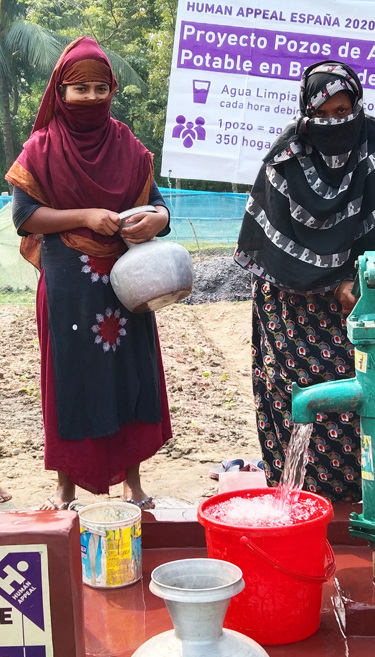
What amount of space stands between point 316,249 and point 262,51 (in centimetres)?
218

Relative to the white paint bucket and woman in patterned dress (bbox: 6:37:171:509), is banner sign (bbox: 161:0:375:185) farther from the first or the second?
the white paint bucket

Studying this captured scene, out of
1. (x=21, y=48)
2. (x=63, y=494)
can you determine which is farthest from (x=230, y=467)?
(x=21, y=48)

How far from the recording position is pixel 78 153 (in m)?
3.00

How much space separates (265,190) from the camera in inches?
115

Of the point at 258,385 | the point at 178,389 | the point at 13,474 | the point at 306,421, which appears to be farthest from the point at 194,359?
the point at 306,421

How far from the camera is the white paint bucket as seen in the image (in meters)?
2.54

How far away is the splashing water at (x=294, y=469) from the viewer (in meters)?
2.36

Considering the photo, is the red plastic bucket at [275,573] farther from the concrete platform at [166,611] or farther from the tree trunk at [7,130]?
the tree trunk at [7,130]

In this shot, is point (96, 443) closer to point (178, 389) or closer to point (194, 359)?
point (178, 389)

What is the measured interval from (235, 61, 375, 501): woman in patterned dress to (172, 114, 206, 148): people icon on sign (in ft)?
5.41

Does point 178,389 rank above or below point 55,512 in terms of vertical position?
below

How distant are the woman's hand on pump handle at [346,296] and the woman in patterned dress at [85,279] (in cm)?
71

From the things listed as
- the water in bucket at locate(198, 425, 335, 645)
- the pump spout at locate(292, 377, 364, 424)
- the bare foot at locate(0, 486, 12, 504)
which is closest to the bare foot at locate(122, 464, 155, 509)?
the water in bucket at locate(198, 425, 335, 645)

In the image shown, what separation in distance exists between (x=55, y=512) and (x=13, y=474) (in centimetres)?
267
